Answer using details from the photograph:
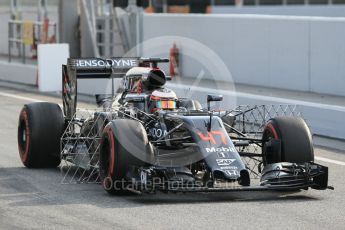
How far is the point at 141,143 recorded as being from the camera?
11.1m

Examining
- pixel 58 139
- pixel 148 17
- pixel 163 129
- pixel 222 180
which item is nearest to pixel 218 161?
pixel 222 180

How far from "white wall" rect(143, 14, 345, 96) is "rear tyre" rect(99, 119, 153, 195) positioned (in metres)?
10.5

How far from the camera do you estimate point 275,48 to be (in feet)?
76.4

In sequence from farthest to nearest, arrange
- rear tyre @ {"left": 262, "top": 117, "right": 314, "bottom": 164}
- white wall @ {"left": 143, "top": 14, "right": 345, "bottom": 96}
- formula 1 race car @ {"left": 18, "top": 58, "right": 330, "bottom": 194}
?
white wall @ {"left": 143, "top": 14, "right": 345, "bottom": 96} → rear tyre @ {"left": 262, "top": 117, "right": 314, "bottom": 164} → formula 1 race car @ {"left": 18, "top": 58, "right": 330, "bottom": 194}

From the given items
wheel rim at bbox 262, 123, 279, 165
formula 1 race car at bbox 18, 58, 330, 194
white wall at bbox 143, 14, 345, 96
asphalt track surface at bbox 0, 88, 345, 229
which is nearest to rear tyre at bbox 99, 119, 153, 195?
formula 1 race car at bbox 18, 58, 330, 194

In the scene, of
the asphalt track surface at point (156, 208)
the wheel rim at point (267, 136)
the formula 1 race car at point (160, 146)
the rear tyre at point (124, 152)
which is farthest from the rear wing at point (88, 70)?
the rear tyre at point (124, 152)

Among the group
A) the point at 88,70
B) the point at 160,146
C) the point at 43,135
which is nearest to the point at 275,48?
the point at 88,70

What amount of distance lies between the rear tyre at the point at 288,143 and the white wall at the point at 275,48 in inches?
361

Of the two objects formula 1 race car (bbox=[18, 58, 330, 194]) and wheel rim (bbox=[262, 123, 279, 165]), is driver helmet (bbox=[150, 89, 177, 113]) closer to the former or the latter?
formula 1 race car (bbox=[18, 58, 330, 194])

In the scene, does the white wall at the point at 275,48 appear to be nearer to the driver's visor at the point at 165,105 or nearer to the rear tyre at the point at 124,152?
the driver's visor at the point at 165,105

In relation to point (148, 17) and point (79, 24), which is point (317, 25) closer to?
point (148, 17)

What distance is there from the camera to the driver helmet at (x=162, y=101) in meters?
12.5

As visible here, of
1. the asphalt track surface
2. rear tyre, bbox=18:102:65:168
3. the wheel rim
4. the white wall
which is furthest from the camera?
the white wall

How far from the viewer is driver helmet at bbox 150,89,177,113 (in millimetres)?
12469
